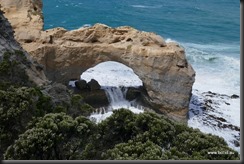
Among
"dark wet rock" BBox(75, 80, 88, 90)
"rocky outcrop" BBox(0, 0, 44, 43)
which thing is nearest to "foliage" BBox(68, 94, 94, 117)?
"rocky outcrop" BBox(0, 0, 44, 43)

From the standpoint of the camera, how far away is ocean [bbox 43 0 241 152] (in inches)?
1030

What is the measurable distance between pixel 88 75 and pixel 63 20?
2177 cm

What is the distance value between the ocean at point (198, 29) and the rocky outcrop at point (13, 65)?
38.3ft

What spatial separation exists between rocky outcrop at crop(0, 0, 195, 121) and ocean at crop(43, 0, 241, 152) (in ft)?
7.28

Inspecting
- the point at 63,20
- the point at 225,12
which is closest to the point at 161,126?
the point at 63,20

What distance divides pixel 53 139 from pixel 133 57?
15009 mm

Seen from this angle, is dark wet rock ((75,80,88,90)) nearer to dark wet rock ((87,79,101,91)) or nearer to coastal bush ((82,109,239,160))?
dark wet rock ((87,79,101,91))

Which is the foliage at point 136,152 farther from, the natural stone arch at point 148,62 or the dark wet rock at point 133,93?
the dark wet rock at point 133,93

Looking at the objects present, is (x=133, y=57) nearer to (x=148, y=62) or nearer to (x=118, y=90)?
(x=148, y=62)

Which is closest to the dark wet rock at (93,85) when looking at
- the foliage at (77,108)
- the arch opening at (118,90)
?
the arch opening at (118,90)

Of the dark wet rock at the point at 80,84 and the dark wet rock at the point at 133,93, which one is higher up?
the dark wet rock at the point at 80,84

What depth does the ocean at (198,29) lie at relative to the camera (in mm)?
26156

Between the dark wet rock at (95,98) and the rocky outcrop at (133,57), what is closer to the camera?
the rocky outcrop at (133,57)

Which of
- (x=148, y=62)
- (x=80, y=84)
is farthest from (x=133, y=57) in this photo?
(x=80, y=84)
